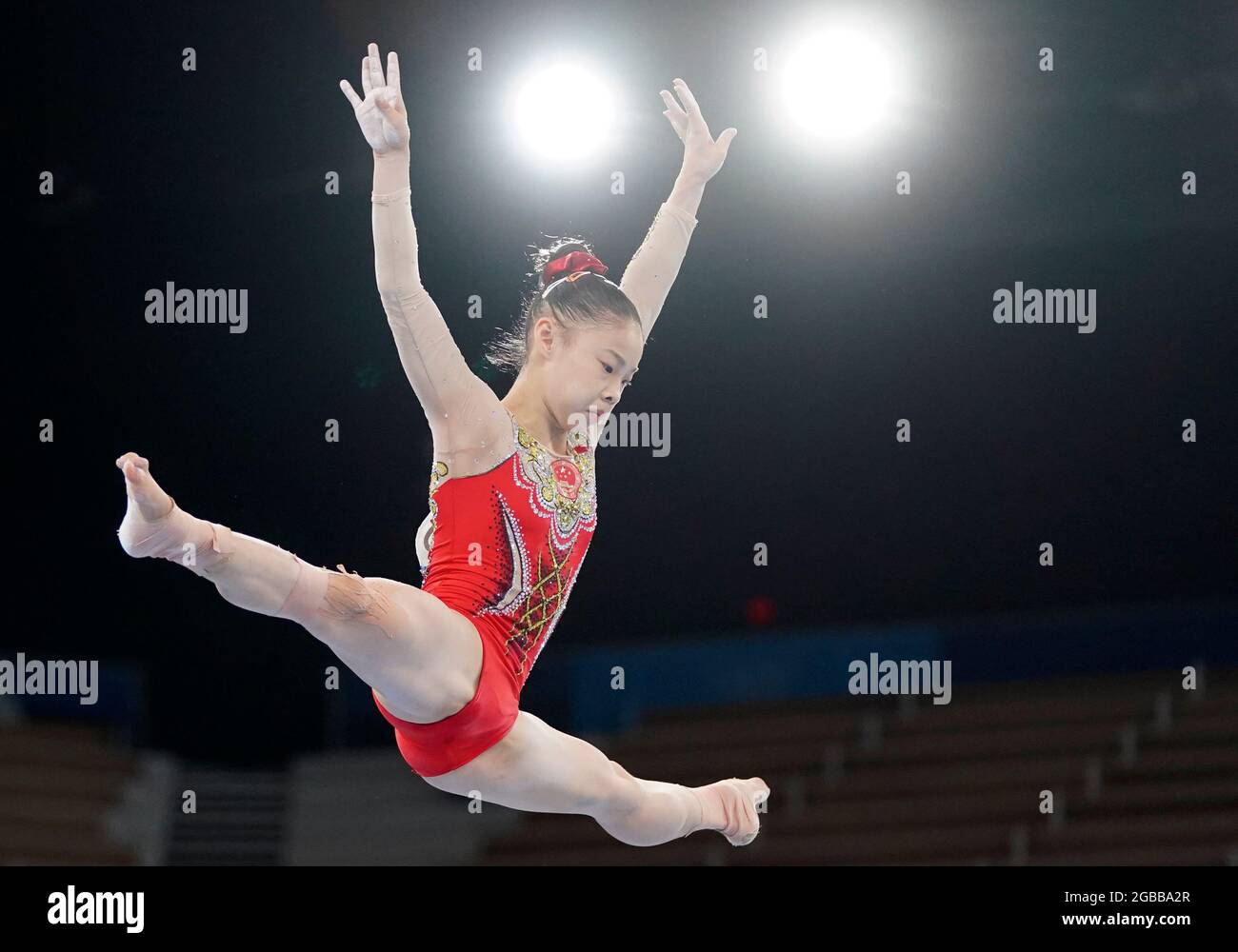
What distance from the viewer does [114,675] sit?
4.56 metres

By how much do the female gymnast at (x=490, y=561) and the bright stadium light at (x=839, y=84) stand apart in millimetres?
1552

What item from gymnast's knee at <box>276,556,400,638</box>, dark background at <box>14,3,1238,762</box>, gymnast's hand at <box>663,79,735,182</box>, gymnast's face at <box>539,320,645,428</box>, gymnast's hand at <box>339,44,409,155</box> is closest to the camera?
A: gymnast's knee at <box>276,556,400,638</box>

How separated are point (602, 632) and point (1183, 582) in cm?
179

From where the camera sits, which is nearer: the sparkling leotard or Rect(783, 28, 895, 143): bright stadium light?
the sparkling leotard

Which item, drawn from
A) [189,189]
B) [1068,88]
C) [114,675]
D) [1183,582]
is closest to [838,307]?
[1068,88]

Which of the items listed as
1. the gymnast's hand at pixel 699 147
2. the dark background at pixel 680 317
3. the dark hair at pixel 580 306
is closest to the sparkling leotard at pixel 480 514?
the dark hair at pixel 580 306

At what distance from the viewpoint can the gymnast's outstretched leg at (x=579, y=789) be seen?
309 centimetres

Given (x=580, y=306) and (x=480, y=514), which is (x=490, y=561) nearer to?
(x=480, y=514)

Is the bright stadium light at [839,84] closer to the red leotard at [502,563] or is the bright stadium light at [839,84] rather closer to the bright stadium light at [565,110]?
the bright stadium light at [565,110]

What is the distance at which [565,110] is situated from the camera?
4762 millimetres

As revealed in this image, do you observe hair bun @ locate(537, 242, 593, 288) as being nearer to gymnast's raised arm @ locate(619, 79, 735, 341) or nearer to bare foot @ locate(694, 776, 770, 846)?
gymnast's raised arm @ locate(619, 79, 735, 341)

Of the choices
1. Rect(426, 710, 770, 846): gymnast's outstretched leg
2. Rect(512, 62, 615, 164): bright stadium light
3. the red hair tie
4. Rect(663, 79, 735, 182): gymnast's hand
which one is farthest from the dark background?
Rect(426, 710, 770, 846): gymnast's outstretched leg

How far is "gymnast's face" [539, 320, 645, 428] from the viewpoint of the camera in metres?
3.27
